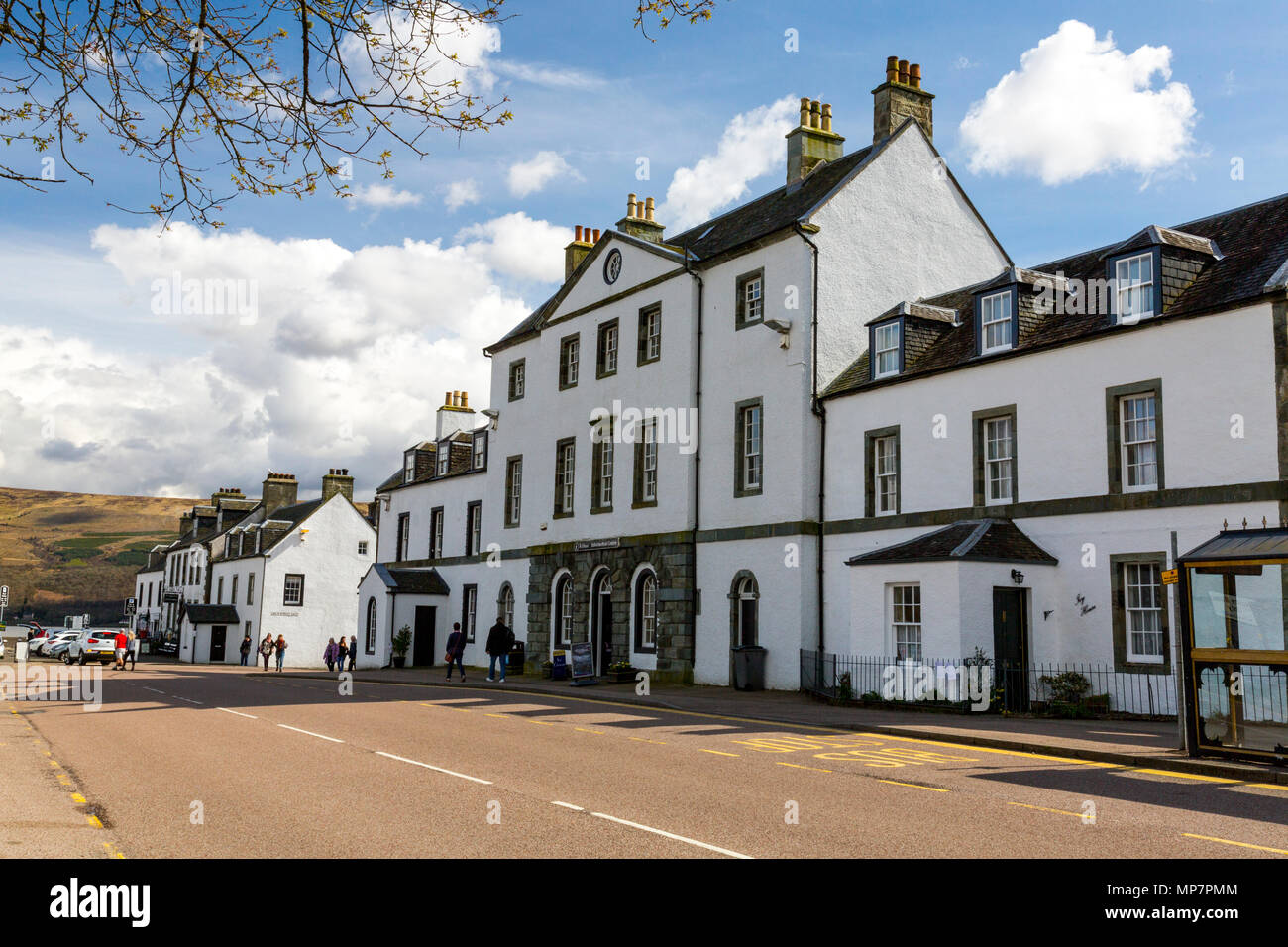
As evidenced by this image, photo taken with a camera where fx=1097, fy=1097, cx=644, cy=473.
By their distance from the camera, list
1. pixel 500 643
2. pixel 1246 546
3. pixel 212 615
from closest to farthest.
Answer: pixel 1246 546, pixel 500 643, pixel 212 615

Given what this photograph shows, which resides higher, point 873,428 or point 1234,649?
point 873,428

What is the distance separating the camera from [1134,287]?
2084cm

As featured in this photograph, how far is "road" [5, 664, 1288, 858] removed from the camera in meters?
7.93

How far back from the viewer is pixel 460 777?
11383mm

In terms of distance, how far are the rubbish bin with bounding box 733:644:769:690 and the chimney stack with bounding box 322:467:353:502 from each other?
134ft

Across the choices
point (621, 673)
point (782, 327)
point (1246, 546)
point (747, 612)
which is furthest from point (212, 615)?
point (1246, 546)

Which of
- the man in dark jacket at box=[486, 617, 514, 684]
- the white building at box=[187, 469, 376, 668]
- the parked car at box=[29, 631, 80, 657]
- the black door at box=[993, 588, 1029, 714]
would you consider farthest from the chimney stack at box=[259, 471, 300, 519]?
the black door at box=[993, 588, 1029, 714]

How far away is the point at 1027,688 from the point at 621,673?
12.3 meters

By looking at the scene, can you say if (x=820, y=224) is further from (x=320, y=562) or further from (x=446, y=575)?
(x=320, y=562)

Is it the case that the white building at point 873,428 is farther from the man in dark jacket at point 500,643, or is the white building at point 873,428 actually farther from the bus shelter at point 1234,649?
the bus shelter at point 1234,649

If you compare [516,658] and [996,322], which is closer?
[996,322]

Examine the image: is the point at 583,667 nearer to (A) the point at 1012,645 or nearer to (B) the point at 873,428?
(B) the point at 873,428

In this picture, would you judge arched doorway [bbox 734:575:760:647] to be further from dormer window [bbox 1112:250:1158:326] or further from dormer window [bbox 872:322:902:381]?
dormer window [bbox 1112:250:1158:326]
